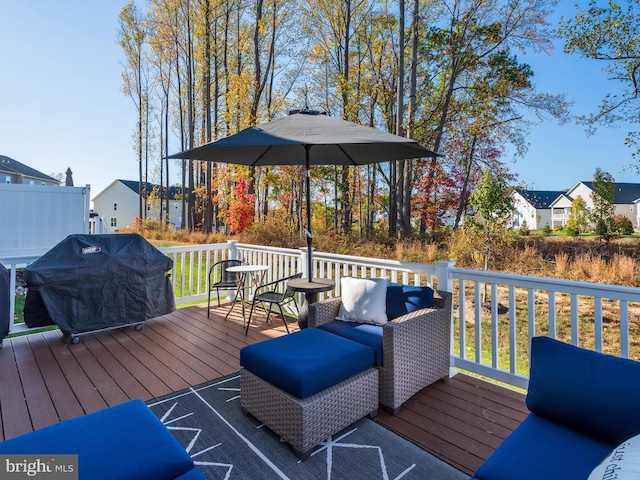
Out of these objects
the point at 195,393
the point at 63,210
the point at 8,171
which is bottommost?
the point at 195,393

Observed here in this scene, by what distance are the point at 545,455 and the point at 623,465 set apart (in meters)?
0.45

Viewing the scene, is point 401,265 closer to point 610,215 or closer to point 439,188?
point 610,215

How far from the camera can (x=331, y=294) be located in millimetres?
4750

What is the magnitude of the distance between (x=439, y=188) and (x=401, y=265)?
910cm

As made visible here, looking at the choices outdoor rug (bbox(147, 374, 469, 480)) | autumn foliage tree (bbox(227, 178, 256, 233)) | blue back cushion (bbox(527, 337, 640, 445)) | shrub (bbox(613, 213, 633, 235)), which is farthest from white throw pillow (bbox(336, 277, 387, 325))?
autumn foliage tree (bbox(227, 178, 256, 233))

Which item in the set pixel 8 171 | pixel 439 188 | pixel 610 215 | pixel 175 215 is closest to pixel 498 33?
pixel 439 188

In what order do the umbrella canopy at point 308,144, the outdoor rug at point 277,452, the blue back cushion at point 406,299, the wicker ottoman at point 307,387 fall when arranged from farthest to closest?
the blue back cushion at point 406,299 < the umbrella canopy at point 308,144 < the wicker ottoman at point 307,387 < the outdoor rug at point 277,452

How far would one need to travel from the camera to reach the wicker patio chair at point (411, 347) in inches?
96.6

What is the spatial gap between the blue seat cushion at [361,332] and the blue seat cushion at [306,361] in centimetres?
9

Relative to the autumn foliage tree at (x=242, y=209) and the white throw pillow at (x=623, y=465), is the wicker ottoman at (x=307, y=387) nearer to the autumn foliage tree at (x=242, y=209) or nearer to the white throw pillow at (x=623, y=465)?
the white throw pillow at (x=623, y=465)

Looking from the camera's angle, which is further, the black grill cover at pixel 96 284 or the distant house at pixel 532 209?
the distant house at pixel 532 209

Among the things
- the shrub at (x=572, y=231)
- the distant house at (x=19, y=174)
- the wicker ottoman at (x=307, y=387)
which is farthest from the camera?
the distant house at (x=19, y=174)

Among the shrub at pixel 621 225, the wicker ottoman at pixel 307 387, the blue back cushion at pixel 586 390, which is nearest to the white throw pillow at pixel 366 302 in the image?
the wicker ottoman at pixel 307 387

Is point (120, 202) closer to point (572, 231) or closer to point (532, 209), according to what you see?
point (532, 209)
